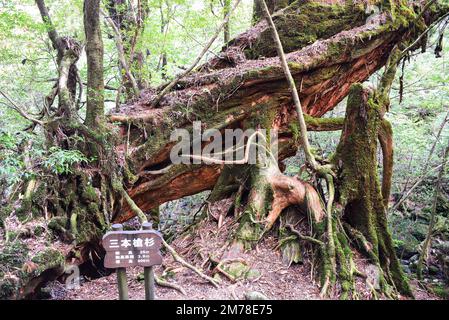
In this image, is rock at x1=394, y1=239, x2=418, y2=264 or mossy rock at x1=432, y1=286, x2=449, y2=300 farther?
rock at x1=394, y1=239, x2=418, y2=264

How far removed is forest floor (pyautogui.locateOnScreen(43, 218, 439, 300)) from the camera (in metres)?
4.30

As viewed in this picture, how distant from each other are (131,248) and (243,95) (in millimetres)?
3789

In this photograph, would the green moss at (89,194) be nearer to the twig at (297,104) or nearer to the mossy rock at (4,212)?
the mossy rock at (4,212)

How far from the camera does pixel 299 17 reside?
24.1 feet

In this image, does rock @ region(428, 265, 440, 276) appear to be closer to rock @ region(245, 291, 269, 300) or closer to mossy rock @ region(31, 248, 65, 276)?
rock @ region(245, 291, 269, 300)

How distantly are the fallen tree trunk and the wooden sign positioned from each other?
2312mm

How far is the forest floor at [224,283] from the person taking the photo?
430cm

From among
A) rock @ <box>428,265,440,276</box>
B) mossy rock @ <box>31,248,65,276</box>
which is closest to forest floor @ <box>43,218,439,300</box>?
mossy rock @ <box>31,248,65,276</box>

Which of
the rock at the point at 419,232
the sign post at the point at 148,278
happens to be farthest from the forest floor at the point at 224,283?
the rock at the point at 419,232

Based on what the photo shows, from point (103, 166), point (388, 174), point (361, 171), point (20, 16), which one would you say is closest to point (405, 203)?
point (388, 174)

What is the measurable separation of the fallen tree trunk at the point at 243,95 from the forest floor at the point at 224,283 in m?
1.37

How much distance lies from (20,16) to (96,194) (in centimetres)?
407
